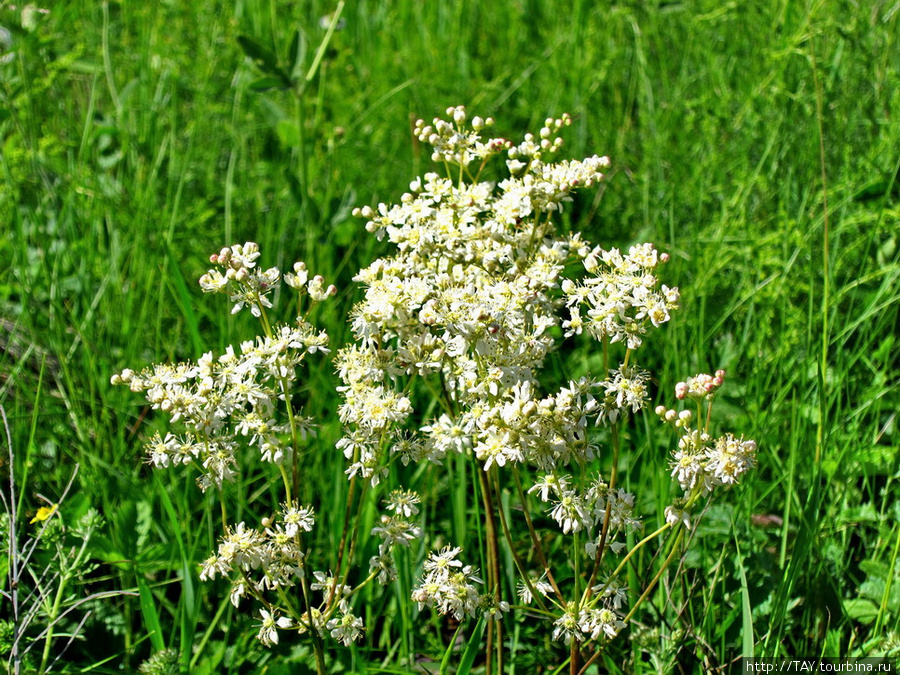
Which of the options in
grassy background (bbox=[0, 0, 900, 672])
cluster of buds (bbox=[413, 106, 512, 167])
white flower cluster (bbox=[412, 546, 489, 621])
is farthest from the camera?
grassy background (bbox=[0, 0, 900, 672])

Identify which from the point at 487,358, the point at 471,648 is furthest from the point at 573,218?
the point at 471,648

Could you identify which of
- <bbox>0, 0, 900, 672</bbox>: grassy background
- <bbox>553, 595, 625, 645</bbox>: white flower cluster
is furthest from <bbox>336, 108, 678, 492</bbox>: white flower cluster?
<bbox>0, 0, 900, 672</bbox>: grassy background

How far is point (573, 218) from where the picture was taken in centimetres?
347

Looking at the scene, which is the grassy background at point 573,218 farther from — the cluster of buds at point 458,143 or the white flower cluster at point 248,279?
the cluster of buds at point 458,143

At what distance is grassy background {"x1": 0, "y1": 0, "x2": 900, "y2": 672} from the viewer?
82.2 inches

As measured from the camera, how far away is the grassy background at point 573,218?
Result: 82.2 inches

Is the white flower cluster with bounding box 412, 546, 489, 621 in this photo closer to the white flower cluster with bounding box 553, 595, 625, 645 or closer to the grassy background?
the white flower cluster with bounding box 553, 595, 625, 645

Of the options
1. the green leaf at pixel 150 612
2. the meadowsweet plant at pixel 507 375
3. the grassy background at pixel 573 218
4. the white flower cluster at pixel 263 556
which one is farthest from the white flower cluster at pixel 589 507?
the green leaf at pixel 150 612

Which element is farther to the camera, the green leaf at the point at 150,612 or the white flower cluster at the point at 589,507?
the green leaf at the point at 150,612

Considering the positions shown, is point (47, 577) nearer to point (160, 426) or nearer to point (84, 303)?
point (160, 426)

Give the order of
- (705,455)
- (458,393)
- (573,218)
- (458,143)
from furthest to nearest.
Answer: (573,218) → (458,143) → (458,393) → (705,455)

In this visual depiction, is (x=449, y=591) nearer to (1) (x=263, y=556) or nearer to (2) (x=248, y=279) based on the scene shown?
(1) (x=263, y=556)

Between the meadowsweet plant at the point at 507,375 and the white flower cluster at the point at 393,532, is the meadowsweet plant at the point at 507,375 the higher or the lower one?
the higher one

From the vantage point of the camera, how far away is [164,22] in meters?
4.09
